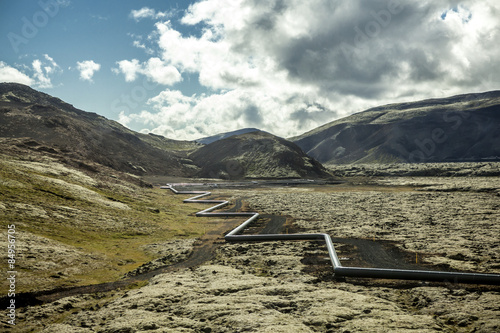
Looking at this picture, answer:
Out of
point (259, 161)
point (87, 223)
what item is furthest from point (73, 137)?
point (87, 223)

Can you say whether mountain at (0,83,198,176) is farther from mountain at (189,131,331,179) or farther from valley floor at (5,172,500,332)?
valley floor at (5,172,500,332)

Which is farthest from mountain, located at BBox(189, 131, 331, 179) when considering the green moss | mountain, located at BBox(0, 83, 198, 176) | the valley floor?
the valley floor

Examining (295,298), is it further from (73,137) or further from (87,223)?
(73,137)

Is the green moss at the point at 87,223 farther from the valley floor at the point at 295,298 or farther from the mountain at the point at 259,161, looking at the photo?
the mountain at the point at 259,161

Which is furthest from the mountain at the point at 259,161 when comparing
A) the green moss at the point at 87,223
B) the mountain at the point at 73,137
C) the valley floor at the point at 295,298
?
the valley floor at the point at 295,298

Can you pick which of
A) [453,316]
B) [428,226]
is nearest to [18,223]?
[453,316]

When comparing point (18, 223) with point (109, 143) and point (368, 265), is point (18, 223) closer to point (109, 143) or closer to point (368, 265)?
point (368, 265)
